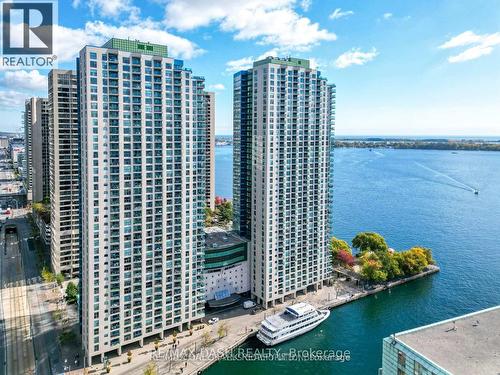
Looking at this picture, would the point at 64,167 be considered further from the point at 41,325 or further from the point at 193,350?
the point at 193,350

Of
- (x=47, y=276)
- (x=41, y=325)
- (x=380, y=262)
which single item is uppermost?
(x=380, y=262)

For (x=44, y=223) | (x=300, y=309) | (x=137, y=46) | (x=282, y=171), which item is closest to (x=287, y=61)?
(x=282, y=171)

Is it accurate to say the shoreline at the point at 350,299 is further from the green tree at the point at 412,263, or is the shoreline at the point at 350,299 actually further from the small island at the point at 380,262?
the green tree at the point at 412,263

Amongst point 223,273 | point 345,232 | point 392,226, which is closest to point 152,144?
point 223,273

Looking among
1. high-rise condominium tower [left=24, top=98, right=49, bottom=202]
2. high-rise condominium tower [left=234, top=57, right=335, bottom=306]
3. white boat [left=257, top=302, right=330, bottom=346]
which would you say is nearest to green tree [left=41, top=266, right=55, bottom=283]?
high-rise condominium tower [left=234, top=57, right=335, bottom=306]

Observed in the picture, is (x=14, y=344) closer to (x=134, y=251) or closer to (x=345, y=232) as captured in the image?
(x=134, y=251)

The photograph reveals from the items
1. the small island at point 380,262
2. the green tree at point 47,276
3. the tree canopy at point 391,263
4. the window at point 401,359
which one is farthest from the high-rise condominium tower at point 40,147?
the window at point 401,359
